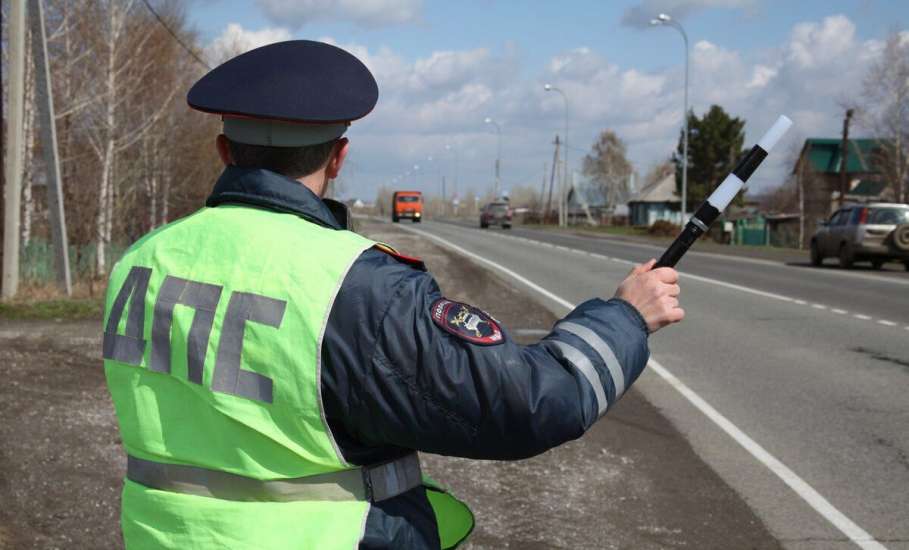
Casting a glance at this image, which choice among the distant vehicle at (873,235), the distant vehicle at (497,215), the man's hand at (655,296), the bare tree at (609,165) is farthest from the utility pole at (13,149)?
the bare tree at (609,165)

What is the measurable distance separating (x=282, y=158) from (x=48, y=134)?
47.0 feet

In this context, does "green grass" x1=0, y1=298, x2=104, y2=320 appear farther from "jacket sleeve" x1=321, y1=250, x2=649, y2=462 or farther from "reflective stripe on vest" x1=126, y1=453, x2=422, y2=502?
"jacket sleeve" x1=321, y1=250, x2=649, y2=462

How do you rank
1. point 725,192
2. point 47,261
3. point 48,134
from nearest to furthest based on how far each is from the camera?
point 725,192
point 48,134
point 47,261

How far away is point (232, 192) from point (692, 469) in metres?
4.94

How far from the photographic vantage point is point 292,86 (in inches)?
72.0

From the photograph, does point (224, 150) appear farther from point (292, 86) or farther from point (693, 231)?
point (693, 231)

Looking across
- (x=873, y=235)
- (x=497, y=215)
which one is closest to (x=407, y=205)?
(x=497, y=215)

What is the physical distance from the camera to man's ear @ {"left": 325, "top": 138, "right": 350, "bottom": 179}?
197cm

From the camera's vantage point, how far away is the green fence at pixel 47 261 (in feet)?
59.5

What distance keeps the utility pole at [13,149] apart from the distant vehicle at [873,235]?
19357mm

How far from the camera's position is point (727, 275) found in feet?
75.7

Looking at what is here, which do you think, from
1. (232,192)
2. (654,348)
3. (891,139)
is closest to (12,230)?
(654,348)

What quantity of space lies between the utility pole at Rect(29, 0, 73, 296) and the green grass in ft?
3.86

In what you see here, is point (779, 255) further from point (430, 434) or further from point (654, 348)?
point (430, 434)
